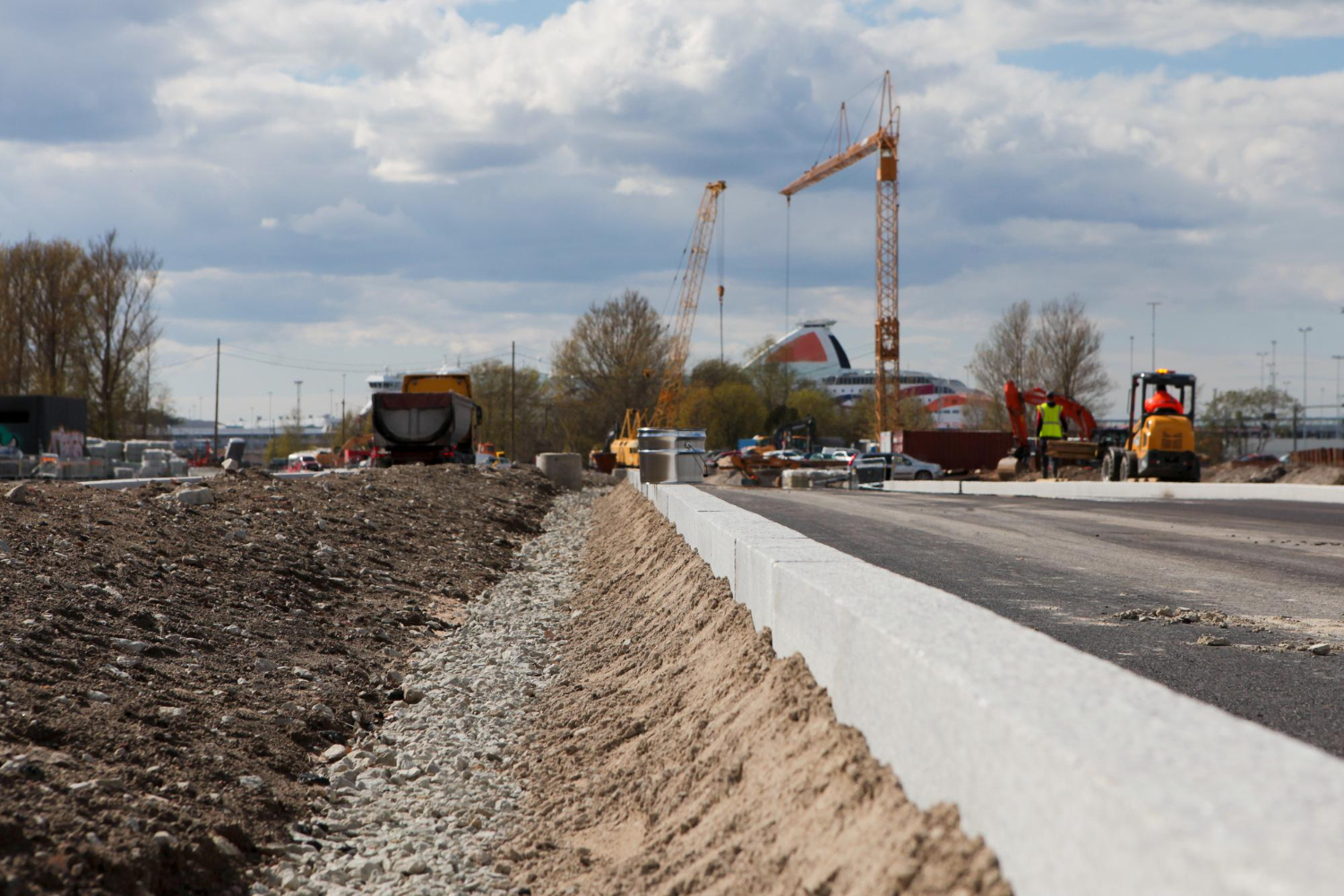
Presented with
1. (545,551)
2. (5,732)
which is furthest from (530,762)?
(545,551)

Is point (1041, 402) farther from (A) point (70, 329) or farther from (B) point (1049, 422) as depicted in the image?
(A) point (70, 329)

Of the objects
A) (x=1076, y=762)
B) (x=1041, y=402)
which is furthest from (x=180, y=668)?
(x=1041, y=402)

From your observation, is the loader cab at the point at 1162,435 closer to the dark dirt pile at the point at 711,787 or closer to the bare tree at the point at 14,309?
the dark dirt pile at the point at 711,787

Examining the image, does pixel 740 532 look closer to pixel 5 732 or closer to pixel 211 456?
pixel 5 732

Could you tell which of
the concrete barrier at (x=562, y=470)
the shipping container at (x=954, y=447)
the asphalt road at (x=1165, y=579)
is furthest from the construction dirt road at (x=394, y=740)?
the shipping container at (x=954, y=447)

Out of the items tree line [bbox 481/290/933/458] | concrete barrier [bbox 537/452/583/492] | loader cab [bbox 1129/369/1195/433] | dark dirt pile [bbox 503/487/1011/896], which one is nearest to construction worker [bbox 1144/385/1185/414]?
loader cab [bbox 1129/369/1195/433]

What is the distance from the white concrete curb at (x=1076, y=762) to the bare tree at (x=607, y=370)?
270ft

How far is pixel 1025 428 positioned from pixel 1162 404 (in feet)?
49.5

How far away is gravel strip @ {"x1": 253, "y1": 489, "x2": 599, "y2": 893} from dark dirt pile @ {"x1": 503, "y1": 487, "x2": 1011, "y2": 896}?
21 centimetres

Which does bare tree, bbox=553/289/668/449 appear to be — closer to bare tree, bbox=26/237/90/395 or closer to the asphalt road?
bare tree, bbox=26/237/90/395

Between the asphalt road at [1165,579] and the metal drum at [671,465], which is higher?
the metal drum at [671,465]

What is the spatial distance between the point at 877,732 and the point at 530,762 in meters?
3.71

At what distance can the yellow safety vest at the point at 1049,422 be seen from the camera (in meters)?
40.6

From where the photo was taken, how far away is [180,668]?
7.67m
